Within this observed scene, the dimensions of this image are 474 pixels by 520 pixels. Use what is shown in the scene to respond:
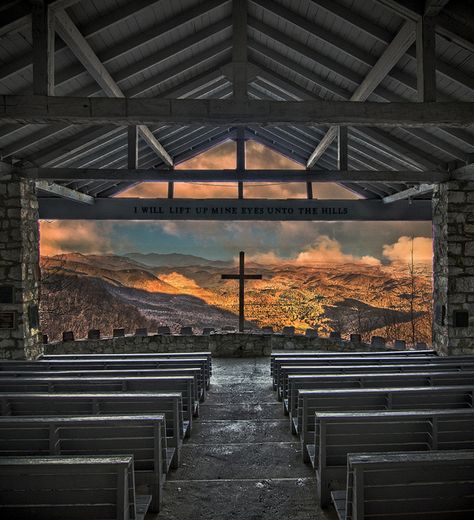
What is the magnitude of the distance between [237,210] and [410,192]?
4.49m

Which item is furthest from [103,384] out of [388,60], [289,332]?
[289,332]

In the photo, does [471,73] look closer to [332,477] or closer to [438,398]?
[438,398]

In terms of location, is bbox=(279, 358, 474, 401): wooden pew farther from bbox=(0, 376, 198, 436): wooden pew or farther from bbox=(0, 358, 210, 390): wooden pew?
bbox=(0, 376, 198, 436): wooden pew

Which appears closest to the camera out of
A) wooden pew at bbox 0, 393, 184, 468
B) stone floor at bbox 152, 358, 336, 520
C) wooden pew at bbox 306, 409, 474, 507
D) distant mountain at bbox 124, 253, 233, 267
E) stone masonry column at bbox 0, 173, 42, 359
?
wooden pew at bbox 306, 409, 474, 507

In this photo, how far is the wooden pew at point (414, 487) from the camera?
2.16 metres

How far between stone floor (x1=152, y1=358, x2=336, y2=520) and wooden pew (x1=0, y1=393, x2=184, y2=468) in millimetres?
348

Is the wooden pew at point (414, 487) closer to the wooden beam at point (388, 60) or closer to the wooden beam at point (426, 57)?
the wooden beam at point (426, 57)

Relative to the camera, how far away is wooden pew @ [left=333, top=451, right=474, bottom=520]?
2.16 m

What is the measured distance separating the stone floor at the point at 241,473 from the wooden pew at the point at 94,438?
1.38ft

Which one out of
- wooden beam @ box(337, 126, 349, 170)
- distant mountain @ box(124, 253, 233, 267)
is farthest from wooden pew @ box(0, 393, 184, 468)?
distant mountain @ box(124, 253, 233, 267)

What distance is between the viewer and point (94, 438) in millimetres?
3023

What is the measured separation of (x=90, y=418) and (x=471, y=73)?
246 inches

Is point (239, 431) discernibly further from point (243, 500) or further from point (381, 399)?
point (381, 399)

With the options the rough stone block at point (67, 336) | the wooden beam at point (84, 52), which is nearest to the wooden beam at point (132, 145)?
the wooden beam at point (84, 52)
